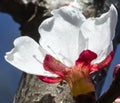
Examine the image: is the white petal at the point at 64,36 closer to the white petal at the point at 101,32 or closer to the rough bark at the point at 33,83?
the white petal at the point at 101,32

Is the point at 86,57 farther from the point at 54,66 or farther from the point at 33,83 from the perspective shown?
the point at 33,83

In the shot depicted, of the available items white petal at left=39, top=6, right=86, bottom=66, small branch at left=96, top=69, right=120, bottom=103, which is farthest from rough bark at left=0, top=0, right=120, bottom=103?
white petal at left=39, top=6, right=86, bottom=66

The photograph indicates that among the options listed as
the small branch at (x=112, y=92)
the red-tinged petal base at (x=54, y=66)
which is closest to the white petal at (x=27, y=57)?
the red-tinged petal base at (x=54, y=66)

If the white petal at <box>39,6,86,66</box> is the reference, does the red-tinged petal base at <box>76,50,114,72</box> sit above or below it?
below

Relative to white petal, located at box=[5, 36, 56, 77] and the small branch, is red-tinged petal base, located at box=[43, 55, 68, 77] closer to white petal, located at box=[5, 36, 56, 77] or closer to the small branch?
white petal, located at box=[5, 36, 56, 77]

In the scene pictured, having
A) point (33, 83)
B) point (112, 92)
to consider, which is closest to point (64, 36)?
point (112, 92)

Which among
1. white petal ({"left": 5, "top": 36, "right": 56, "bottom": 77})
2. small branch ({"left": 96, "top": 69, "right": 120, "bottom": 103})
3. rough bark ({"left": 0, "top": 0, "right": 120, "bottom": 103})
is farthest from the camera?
rough bark ({"left": 0, "top": 0, "right": 120, "bottom": 103})
